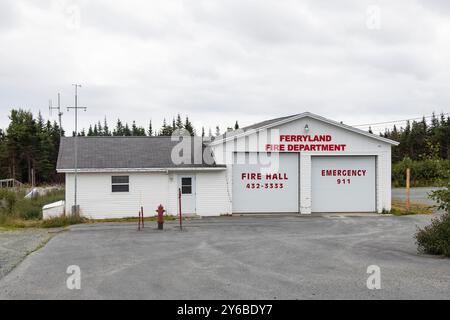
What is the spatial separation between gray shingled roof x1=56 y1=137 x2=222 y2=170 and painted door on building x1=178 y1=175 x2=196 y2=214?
2.19 ft

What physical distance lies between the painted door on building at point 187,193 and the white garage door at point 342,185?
5.92 m

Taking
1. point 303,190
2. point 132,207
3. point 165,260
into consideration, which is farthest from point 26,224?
point 303,190

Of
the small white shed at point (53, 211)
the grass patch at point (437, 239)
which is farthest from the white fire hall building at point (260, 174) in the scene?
the grass patch at point (437, 239)

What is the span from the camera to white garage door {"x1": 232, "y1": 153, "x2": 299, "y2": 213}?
22.5 metres

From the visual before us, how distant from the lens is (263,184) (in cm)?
2259

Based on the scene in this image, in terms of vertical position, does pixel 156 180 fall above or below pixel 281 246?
above

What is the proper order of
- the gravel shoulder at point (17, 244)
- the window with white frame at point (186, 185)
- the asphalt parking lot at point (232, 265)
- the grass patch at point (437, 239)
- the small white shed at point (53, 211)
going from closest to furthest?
the asphalt parking lot at point (232, 265) < the gravel shoulder at point (17, 244) < the grass patch at point (437, 239) < the small white shed at point (53, 211) < the window with white frame at point (186, 185)

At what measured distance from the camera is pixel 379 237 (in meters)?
15.0

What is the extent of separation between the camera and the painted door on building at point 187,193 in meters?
22.0

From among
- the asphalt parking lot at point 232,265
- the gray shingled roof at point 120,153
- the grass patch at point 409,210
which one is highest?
the gray shingled roof at point 120,153

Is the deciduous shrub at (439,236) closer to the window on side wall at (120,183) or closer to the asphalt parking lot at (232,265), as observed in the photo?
the asphalt parking lot at (232,265)

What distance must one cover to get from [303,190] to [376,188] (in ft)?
12.4

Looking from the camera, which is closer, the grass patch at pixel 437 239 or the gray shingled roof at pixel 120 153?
the grass patch at pixel 437 239

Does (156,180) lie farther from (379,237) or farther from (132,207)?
(379,237)
